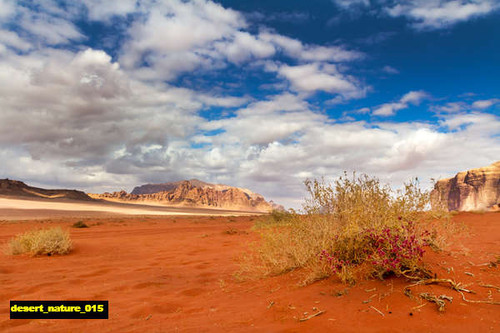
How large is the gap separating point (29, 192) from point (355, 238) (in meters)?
127

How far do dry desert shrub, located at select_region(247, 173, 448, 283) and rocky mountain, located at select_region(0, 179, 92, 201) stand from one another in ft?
373

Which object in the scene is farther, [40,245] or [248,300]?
[40,245]

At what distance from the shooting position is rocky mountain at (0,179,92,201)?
332 feet

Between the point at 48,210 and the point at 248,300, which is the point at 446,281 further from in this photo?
the point at 48,210

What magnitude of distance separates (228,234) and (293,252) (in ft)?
38.5

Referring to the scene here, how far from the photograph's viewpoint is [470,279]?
379cm

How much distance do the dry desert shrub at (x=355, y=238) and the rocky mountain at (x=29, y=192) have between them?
114 metres

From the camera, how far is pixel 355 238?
4473mm

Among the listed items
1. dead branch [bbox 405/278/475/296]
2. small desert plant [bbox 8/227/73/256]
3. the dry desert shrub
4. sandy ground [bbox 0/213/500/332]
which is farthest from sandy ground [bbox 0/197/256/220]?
dead branch [bbox 405/278/475/296]

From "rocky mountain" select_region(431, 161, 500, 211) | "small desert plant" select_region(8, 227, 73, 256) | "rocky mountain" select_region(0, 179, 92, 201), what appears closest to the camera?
"small desert plant" select_region(8, 227, 73, 256)

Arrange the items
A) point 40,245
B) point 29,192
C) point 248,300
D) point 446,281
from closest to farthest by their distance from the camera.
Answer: point 446,281
point 248,300
point 40,245
point 29,192

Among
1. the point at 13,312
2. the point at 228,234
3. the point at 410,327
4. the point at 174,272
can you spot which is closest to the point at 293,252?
the point at 410,327

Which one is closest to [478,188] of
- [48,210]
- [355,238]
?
[355,238]

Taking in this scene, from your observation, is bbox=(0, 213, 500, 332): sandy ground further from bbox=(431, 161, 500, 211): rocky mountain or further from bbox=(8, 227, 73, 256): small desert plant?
bbox=(431, 161, 500, 211): rocky mountain
